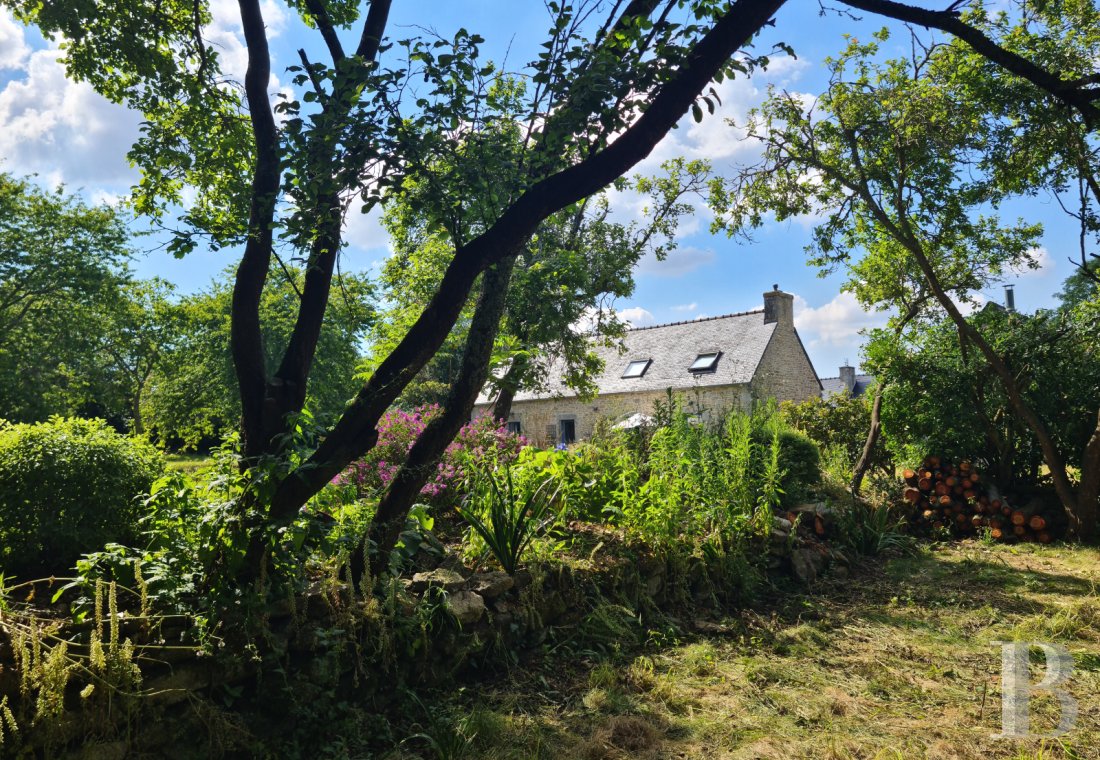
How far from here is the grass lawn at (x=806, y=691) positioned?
301 cm

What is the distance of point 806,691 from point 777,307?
69.2 feet

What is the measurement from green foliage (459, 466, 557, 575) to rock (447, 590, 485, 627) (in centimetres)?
50

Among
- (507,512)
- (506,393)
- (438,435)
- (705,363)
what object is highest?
(705,363)

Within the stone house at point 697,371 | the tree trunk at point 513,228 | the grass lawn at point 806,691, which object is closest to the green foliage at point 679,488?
the grass lawn at point 806,691

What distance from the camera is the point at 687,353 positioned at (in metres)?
24.3

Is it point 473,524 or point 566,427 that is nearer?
point 473,524

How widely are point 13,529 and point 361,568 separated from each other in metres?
1.80

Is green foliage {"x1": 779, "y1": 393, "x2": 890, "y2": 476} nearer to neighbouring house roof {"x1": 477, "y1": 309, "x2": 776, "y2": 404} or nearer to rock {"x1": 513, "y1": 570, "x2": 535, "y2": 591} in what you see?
rock {"x1": 513, "y1": 570, "x2": 535, "y2": 591}

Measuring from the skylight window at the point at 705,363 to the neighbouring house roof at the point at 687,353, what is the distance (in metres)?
0.14

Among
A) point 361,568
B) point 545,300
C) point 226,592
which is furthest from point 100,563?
point 545,300

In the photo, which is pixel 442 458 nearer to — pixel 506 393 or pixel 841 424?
pixel 506 393

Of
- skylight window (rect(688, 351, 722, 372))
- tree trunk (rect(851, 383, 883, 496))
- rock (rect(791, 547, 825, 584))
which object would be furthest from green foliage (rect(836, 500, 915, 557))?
skylight window (rect(688, 351, 722, 372))

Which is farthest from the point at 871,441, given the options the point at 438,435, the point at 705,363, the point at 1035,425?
the point at 705,363

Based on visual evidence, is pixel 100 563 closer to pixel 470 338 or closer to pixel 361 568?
pixel 361 568
